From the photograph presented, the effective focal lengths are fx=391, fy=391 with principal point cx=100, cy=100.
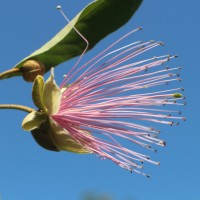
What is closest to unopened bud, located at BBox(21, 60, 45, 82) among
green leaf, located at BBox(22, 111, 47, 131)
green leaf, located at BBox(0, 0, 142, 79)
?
green leaf, located at BBox(0, 0, 142, 79)

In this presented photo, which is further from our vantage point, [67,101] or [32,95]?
[67,101]

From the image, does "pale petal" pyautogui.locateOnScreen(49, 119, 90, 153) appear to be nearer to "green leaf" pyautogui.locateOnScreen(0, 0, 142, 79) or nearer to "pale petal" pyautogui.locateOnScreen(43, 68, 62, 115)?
"pale petal" pyautogui.locateOnScreen(43, 68, 62, 115)

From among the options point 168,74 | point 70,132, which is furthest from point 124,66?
point 70,132

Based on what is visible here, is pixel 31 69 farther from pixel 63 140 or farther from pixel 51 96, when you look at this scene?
pixel 63 140

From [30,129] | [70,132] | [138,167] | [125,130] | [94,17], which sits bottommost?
[138,167]

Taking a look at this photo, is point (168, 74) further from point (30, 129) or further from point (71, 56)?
point (30, 129)

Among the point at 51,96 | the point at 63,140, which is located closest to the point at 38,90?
the point at 51,96
